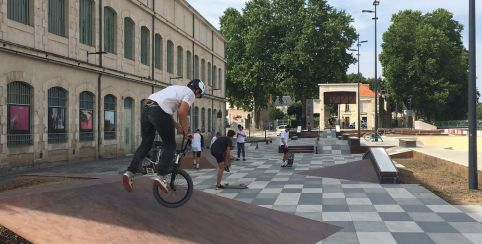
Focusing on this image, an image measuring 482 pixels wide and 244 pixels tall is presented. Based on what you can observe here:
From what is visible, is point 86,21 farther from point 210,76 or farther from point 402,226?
point 210,76

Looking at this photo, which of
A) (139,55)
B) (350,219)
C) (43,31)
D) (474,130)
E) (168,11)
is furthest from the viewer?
(168,11)

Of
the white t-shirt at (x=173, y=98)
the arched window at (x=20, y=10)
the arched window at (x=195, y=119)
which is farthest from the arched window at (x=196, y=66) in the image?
the white t-shirt at (x=173, y=98)

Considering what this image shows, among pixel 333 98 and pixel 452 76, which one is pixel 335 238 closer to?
pixel 333 98

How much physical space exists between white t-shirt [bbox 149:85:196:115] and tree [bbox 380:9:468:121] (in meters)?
60.8

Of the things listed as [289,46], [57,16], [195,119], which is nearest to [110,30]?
[57,16]

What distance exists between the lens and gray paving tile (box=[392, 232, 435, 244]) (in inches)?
273

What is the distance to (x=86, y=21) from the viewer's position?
24.0 metres

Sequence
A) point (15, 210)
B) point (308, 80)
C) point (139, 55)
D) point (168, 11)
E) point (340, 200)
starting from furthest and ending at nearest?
point (308, 80)
point (168, 11)
point (139, 55)
point (340, 200)
point (15, 210)

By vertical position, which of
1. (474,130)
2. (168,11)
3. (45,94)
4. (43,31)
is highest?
(168,11)

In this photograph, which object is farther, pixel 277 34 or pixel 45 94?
pixel 277 34

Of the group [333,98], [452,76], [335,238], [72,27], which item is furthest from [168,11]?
[452,76]

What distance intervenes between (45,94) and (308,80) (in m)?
43.0

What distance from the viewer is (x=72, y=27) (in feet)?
72.9

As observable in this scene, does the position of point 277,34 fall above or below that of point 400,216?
above
